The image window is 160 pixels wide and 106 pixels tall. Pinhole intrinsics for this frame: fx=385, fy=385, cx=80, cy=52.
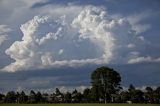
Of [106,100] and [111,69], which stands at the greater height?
[111,69]

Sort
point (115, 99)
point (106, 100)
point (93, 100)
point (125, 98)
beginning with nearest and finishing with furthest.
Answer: point (106, 100), point (93, 100), point (115, 99), point (125, 98)

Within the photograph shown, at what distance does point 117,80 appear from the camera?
450 ft

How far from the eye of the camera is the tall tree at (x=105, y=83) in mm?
136500

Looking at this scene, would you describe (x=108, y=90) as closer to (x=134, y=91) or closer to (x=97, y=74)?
(x=97, y=74)

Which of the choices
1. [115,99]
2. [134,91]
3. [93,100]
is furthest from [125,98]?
[93,100]

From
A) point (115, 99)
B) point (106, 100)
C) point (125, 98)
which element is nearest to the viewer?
point (106, 100)

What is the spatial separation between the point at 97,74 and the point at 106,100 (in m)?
9.96

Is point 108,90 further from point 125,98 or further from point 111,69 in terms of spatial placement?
point 125,98

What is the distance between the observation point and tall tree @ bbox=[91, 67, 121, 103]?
13650 centimetres

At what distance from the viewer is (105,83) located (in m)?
138

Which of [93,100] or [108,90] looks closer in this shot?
[108,90]

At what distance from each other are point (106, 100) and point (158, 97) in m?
68.5

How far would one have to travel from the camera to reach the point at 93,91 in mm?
137250

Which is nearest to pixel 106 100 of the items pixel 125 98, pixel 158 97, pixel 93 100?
pixel 93 100
